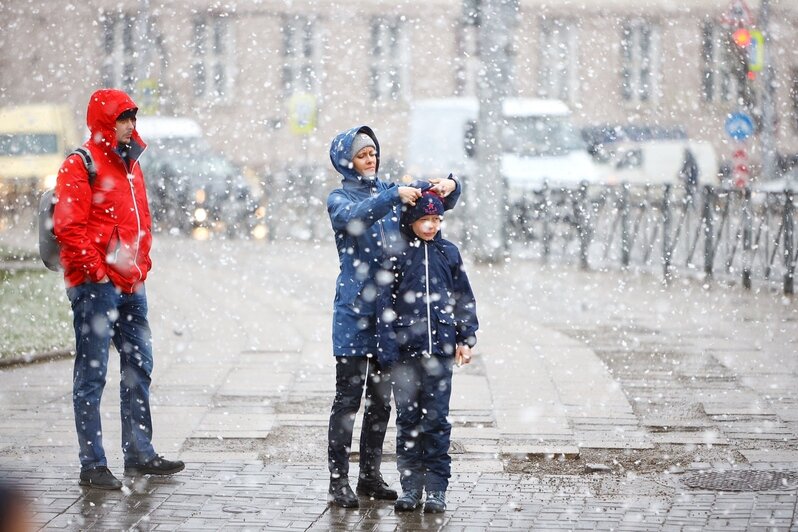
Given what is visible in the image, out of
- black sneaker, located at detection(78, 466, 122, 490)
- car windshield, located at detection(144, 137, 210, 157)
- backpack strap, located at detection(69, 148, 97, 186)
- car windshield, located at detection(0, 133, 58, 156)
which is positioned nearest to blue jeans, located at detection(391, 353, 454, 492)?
black sneaker, located at detection(78, 466, 122, 490)

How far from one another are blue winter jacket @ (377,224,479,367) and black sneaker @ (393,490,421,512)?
22.2 inches

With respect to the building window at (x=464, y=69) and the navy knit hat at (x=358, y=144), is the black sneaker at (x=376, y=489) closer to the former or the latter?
the navy knit hat at (x=358, y=144)

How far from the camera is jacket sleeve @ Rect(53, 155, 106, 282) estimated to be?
5.99 m

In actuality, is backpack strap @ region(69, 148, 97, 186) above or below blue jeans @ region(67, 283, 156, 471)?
above

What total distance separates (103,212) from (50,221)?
24 cm

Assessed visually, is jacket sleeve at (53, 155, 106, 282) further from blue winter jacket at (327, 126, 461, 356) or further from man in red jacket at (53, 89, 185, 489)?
blue winter jacket at (327, 126, 461, 356)

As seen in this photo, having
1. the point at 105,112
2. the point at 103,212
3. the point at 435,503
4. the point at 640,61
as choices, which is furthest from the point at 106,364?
A: the point at 640,61

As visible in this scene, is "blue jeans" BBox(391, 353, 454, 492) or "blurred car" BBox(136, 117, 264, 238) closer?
"blue jeans" BBox(391, 353, 454, 492)

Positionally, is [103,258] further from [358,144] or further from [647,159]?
[647,159]

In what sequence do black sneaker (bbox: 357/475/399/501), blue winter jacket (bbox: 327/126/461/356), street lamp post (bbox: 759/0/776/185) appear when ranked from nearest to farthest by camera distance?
blue winter jacket (bbox: 327/126/461/356)
black sneaker (bbox: 357/475/399/501)
street lamp post (bbox: 759/0/776/185)

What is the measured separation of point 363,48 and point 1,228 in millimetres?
16149

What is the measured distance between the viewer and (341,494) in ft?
18.9

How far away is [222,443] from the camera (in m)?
7.04

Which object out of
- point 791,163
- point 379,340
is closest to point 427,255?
point 379,340
